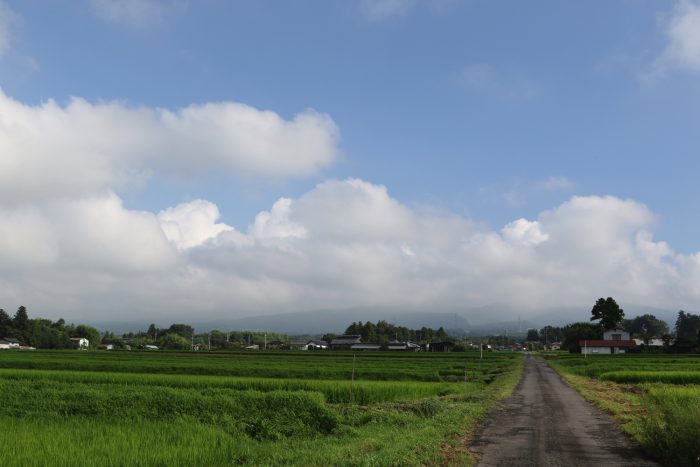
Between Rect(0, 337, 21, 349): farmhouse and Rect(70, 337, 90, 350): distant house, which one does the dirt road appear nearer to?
Rect(0, 337, 21, 349): farmhouse

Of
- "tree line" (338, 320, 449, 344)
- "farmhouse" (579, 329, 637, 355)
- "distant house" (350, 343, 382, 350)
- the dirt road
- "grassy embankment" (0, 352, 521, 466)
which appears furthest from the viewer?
"tree line" (338, 320, 449, 344)

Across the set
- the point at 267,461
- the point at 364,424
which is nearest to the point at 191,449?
the point at 267,461

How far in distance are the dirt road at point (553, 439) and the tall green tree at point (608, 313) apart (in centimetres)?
11192

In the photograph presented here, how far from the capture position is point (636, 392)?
28531 mm

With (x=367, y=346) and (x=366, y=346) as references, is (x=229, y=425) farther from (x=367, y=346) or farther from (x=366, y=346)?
(x=366, y=346)

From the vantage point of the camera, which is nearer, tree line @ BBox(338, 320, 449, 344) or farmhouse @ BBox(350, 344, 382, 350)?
farmhouse @ BBox(350, 344, 382, 350)

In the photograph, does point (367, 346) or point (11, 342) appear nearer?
point (11, 342)

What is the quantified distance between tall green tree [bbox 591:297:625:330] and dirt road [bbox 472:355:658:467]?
367 feet

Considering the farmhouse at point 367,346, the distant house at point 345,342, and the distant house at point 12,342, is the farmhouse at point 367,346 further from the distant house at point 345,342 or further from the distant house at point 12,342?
the distant house at point 12,342

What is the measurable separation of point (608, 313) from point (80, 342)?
12895 centimetres

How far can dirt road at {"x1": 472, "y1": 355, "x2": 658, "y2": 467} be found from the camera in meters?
11.4

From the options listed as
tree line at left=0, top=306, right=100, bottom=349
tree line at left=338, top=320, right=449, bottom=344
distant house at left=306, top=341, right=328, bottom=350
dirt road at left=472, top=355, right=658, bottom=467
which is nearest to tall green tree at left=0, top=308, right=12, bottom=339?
tree line at left=0, top=306, right=100, bottom=349

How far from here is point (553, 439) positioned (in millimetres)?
13719

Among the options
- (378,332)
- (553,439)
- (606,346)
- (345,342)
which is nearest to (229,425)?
(553,439)
